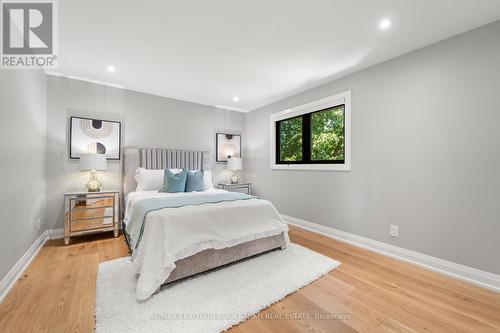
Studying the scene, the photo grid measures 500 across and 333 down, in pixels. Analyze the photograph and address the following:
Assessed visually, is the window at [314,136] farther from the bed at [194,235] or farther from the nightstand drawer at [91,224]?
the nightstand drawer at [91,224]

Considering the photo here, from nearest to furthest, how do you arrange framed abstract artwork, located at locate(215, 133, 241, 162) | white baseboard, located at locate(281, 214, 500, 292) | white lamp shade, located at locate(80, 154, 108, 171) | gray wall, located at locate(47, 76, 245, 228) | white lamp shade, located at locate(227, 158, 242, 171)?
white baseboard, located at locate(281, 214, 500, 292) < white lamp shade, located at locate(80, 154, 108, 171) < gray wall, located at locate(47, 76, 245, 228) < white lamp shade, located at locate(227, 158, 242, 171) < framed abstract artwork, located at locate(215, 133, 241, 162)

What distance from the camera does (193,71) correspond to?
3.09 m

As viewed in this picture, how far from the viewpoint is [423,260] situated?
2.37 metres

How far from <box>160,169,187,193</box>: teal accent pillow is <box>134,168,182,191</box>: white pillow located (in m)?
0.17

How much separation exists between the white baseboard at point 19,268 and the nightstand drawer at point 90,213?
1.54ft

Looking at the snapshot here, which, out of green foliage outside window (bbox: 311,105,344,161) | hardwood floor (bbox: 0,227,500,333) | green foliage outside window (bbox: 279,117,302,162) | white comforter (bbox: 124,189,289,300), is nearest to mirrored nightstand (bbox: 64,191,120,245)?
hardwood floor (bbox: 0,227,500,333)

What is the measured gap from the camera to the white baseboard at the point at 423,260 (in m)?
1.97

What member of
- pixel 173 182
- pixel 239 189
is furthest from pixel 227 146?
pixel 173 182

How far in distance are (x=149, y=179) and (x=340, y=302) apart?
122 inches

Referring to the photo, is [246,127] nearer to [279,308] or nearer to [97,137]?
[97,137]

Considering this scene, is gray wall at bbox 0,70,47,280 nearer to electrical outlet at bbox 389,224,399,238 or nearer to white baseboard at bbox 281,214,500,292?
white baseboard at bbox 281,214,500,292

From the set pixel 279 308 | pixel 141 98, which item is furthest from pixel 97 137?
pixel 279 308

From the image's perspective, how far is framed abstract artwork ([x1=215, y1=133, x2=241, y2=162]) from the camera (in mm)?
4828

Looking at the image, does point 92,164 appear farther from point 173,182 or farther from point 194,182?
point 194,182
